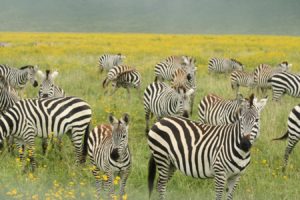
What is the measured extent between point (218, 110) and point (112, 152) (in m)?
4.20

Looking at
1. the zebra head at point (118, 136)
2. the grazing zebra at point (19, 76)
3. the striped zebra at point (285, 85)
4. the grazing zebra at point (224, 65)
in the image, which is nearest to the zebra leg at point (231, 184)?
the zebra head at point (118, 136)

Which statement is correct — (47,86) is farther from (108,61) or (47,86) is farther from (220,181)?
(108,61)

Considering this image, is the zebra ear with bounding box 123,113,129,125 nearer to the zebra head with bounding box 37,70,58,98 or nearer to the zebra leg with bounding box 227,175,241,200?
the zebra leg with bounding box 227,175,241,200

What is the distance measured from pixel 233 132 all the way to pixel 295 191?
200cm

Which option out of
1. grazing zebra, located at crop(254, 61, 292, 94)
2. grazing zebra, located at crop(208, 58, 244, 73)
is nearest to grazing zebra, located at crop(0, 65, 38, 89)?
grazing zebra, located at crop(254, 61, 292, 94)

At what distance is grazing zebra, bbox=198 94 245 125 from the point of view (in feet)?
31.2

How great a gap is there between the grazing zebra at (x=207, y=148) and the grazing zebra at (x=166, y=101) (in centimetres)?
299

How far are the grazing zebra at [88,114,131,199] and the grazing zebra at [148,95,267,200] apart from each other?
51cm

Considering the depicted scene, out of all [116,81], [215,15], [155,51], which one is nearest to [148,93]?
[116,81]

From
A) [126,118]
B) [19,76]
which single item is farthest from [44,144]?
[19,76]

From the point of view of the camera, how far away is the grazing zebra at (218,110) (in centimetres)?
952

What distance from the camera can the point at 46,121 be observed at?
816 centimetres

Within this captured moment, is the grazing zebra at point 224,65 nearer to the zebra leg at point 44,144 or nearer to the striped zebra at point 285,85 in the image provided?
the striped zebra at point 285,85

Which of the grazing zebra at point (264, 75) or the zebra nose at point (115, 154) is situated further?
the grazing zebra at point (264, 75)
